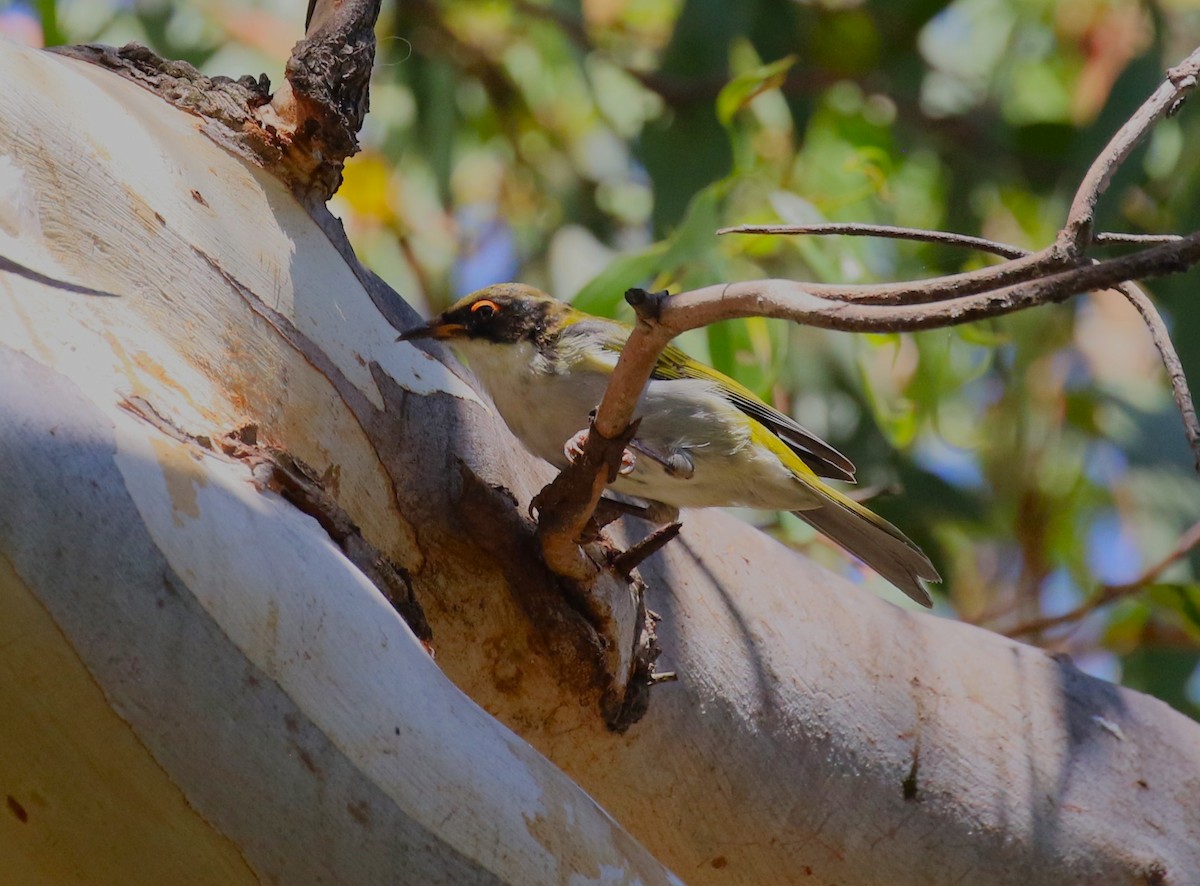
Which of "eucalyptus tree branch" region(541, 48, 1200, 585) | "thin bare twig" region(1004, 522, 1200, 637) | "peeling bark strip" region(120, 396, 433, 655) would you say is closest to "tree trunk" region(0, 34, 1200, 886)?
"peeling bark strip" region(120, 396, 433, 655)

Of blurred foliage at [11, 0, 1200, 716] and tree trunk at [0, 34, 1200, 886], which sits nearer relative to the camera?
tree trunk at [0, 34, 1200, 886]

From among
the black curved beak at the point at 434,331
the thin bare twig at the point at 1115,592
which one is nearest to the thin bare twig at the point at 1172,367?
the black curved beak at the point at 434,331

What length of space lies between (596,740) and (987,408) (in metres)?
4.55

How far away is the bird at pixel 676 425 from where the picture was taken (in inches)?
126

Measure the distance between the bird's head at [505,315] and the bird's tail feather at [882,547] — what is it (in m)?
0.85

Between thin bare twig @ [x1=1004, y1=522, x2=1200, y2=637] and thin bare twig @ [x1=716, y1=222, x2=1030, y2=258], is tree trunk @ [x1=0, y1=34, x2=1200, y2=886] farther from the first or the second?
thin bare twig @ [x1=1004, y1=522, x2=1200, y2=637]

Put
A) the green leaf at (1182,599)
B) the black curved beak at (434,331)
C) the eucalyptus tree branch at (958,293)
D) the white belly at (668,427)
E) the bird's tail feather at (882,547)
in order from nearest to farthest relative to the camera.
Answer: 1. the eucalyptus tree branch at (958,293)
2. the black curved beak at (434,331)
3. the white belly at (668,427)
4. the bird's tail feather at (882,547)
5. the green leaf at (1182,599)

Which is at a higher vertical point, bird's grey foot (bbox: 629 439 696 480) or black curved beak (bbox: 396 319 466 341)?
black curved beak (bbox: 396 319 466 341)

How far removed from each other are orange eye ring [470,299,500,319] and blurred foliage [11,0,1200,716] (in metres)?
1.37

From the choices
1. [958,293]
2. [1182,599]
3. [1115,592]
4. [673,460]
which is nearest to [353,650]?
[958,293]

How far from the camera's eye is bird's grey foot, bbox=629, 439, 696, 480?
2.99m

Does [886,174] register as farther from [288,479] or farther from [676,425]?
[288,479]


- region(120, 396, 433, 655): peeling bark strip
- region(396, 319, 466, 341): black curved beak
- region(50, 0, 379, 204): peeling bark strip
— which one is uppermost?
region(50, 0, 379, 204): peeling bark strip

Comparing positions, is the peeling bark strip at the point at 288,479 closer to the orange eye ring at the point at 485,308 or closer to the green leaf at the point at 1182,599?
the orange eye ring at the point at 485,308
